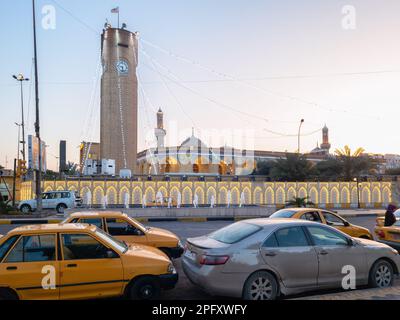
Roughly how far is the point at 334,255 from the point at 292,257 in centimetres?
88

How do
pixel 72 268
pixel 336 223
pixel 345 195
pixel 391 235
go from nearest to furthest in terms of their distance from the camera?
pixel 72 268 < pixel 391 235 < pixel 336 223 < pixel 345 195

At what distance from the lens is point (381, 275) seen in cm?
672

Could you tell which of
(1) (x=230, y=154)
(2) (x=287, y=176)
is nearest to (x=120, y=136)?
(2) (x=287, y=176)

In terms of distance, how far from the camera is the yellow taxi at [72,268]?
524cm

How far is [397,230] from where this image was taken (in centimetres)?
942

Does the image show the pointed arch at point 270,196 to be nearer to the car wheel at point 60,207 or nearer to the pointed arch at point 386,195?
the pointed arch at point 386,195

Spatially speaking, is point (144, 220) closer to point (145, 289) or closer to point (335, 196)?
point (145, 289)

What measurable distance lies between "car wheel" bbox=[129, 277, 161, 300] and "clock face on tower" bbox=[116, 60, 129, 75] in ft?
158

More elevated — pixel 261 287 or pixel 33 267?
pixel 33 267

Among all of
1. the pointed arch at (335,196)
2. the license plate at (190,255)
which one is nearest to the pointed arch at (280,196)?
the pointed arch at (335,196)

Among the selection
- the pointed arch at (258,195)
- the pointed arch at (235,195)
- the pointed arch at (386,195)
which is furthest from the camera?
the pointed arch at (386,195)

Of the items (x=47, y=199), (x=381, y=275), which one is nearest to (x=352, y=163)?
(x=47, y=199)
